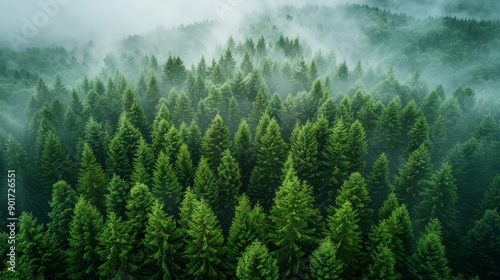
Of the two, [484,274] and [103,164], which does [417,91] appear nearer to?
[484,274]

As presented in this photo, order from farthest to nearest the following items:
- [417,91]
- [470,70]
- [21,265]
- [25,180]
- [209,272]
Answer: [470,70] → [417,91] → [25,180] → [209,272] → [21,265]

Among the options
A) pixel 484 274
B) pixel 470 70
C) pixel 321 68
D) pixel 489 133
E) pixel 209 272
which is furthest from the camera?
pixel 470 70

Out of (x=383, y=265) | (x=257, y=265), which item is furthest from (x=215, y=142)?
(x=383, y=265)

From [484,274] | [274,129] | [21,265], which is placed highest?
[274,129]

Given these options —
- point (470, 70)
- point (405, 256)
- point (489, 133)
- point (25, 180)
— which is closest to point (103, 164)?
point (25, 180)

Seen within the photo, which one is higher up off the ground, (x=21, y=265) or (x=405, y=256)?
(x=21, y=265)

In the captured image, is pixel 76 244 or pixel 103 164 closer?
pixel 76 244
